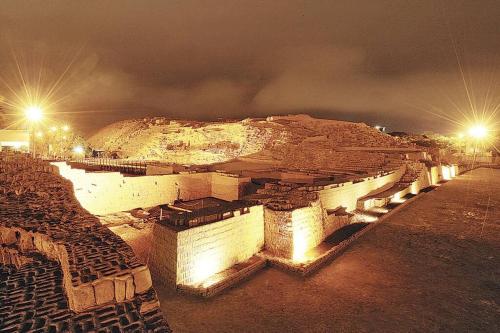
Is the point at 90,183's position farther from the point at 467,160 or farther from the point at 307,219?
the point at 467,160

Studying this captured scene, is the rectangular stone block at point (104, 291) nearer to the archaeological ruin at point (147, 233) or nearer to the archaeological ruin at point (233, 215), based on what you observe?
the archaeological ruin at point (147, 233)

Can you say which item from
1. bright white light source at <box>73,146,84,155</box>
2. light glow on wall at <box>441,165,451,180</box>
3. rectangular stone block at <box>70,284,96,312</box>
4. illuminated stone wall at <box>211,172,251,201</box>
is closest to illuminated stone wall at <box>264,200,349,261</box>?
illuminated stone wall at <box>211,172,251,201</box>

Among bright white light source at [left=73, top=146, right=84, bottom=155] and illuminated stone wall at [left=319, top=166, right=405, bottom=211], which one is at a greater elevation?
bright white light source at [left=73, top=146, right=84, bottom=155]

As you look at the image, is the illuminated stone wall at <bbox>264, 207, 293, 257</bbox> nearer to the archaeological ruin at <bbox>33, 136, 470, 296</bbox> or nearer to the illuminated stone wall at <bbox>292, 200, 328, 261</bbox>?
the archaeological ruin at <bbox>33, 136, 470, 296</bbox>

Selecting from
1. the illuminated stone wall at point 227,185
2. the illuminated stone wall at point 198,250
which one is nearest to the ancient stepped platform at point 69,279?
the illuminated stone wall at point 198,250

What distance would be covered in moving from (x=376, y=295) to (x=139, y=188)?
37.7 ft

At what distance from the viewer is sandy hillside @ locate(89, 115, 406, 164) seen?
30.0m

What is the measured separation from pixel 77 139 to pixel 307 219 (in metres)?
31.6

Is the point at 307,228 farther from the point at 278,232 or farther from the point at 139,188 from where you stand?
the point at 139,188

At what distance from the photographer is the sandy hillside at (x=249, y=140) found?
30.0 m

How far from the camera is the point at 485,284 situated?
7.52m

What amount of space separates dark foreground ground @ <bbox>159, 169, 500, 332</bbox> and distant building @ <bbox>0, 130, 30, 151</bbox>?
23.8 meters

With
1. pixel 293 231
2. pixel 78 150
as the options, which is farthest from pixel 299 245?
pixel 78 150

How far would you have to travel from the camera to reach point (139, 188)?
14172 mm
